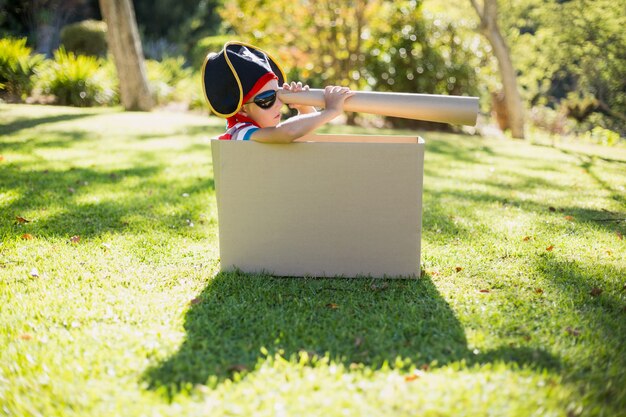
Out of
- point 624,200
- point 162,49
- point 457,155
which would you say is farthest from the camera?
point 162,49

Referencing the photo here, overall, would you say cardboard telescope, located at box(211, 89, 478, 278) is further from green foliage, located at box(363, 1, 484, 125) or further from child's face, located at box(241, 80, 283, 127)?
green foliage, located at box(363, 1, 484, 125)

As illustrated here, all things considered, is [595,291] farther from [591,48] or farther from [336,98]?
[591,48]

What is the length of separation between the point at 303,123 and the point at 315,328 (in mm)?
918

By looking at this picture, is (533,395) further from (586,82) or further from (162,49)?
(162,49)

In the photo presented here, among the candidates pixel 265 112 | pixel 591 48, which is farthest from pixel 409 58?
pixel 265 112

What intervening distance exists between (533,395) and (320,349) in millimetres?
744

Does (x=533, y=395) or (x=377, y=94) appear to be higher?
(x=377, y=94)

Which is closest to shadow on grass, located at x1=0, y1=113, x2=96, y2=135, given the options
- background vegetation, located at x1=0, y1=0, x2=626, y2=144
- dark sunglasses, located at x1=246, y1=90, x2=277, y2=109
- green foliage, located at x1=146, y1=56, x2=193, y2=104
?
background vegetation, located at x1=0, y1=0, x2=626, y2=144

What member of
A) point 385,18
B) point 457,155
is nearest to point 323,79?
point 385,18

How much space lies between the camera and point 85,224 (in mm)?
3496

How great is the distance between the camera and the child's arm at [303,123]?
2.42m

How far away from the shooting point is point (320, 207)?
257 cm

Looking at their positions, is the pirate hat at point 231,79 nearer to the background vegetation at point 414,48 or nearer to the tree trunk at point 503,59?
the tree trunk at point 503,59

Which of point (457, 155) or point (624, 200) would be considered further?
point (457, 155)
